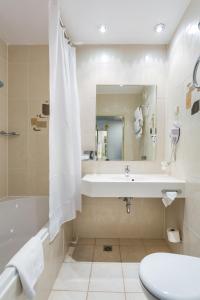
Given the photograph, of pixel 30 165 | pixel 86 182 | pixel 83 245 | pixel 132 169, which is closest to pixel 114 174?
pixel 132 169

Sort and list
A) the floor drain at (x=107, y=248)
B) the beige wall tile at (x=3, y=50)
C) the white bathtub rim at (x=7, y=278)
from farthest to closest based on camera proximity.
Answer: the beige wall tile at (x=3, y=50) < the floor drain at (x=107, y=248) < the white bathtub rim at (x=7, y=278)

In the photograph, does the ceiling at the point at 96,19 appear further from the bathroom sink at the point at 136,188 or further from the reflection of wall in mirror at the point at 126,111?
the bathroom sink at the point at 136,188

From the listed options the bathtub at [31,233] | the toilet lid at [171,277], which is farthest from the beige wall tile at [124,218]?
the toilet lid at [171,277]

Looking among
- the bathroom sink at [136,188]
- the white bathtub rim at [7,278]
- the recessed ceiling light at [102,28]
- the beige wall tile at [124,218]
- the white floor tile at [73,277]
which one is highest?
the recessed ceiling light at [102,28]

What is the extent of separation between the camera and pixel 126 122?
2234 mm

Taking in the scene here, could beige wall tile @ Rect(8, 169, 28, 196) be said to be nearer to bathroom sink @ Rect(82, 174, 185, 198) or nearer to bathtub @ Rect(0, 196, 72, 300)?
bathtub @ Rect(0, 196, 72, 300)

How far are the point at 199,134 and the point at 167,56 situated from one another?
1.22 m

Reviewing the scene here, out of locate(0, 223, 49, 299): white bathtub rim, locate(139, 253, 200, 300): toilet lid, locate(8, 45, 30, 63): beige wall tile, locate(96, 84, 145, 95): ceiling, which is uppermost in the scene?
locate(8, 45, 30, 63): beige wall tile

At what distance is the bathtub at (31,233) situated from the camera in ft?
4.49

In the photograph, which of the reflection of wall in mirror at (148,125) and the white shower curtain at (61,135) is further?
the reflection of wall in mirror at (148,125)

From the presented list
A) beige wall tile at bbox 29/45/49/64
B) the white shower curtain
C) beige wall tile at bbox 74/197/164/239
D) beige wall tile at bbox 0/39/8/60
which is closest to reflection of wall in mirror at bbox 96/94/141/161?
the white shower curtain

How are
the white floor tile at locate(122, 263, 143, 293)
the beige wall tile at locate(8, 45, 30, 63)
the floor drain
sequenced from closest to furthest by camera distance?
1. the white floor tile at locate(122, 263, 143, 293)
2. the floor drain
3. the beige wall tile at locate(8, 45, 30, 63)

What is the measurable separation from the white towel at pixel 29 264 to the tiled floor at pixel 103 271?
0.53 meters

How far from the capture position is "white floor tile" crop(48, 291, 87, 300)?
141 cm
